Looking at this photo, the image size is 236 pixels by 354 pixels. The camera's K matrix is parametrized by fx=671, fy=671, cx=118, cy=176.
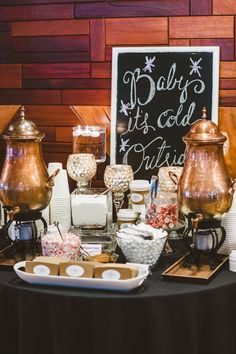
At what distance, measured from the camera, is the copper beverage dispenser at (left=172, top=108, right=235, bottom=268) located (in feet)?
9.12

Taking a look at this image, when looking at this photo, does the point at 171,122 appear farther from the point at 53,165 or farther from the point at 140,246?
the point at 140,246

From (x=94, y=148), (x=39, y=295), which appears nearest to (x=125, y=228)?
(x=39, y=295)

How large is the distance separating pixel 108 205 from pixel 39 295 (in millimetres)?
971

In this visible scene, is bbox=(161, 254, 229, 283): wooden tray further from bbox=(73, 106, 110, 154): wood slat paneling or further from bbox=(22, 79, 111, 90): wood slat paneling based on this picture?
bbox=(22, 79, 111, 90): wood slat paneling

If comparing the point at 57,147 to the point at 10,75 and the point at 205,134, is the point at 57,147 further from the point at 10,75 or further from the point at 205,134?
the point at 205,134

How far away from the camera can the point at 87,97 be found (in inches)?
155

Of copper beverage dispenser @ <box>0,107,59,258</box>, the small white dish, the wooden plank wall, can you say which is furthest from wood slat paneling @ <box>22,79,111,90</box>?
the small white dish

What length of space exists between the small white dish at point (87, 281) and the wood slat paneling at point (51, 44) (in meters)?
1.71

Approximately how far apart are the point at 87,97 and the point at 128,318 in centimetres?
181

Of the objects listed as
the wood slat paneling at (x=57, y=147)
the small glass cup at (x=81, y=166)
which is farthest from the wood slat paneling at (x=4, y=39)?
the small glass cup at (x=81, y=166)

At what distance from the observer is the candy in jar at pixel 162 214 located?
309 centimetres

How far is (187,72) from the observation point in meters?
3.74

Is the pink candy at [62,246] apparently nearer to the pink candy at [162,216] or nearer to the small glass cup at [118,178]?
the pink candy at [162,216]

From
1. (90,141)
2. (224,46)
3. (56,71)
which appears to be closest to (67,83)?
(56,71)
